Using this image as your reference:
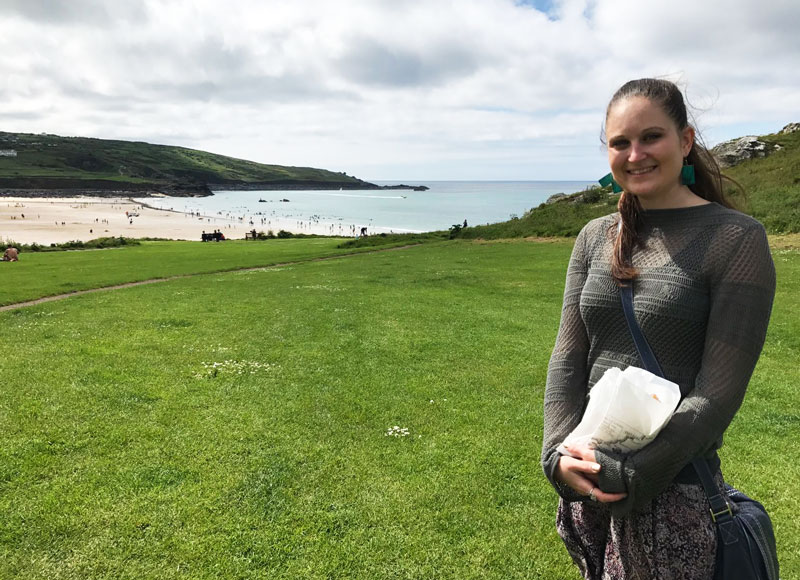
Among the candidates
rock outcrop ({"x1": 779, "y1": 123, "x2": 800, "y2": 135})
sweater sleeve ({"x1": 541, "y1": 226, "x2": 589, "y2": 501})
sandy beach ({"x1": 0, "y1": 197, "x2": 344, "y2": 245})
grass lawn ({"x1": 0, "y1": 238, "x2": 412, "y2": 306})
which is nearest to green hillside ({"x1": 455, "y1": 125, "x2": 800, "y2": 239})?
rock outcrop ({"x1": 779, "y1": 123, "x2": 800, "y2": 135})

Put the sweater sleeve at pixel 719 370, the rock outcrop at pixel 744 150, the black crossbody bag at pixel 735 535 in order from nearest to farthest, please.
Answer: the sweater sleeve at pixel 719 370 → the black crossbody bag at pixel 735 535 → the rock outcrop at pixel 744 150

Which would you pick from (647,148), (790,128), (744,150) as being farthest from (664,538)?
(790,128)

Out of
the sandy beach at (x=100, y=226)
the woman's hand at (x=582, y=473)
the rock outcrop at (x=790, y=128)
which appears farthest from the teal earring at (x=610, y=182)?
the rock outcrop at (x=790, y=128)

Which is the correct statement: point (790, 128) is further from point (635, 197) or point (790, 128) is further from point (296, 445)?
point (635, 197)

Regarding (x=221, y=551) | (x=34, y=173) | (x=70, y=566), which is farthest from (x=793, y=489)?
(x=34, y=173)

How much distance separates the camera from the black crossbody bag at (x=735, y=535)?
223cm

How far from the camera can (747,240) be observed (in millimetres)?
2141

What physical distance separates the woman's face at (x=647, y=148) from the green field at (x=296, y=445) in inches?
151

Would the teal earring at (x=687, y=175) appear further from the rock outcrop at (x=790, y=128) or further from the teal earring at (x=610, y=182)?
the rock outcrop at (x=790, y=128)

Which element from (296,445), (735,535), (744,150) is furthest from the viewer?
(744,150)

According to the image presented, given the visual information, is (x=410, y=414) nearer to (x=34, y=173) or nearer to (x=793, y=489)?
(x=793, y=489)

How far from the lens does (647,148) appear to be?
235 centimetres

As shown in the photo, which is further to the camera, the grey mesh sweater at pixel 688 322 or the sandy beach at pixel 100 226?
the sandy beach at pixel 100 226

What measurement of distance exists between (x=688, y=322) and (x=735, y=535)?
0.97 metres
